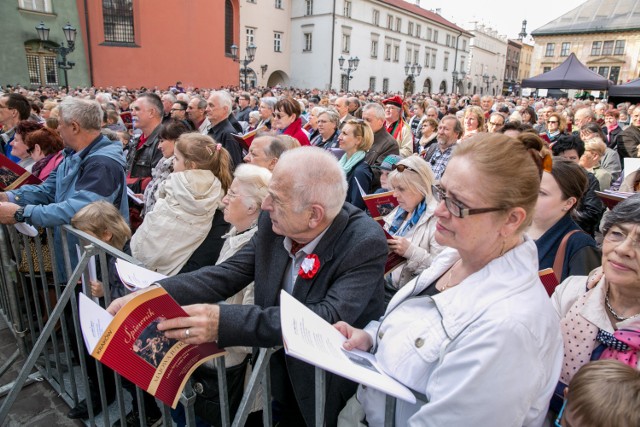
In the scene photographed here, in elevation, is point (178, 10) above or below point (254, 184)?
above

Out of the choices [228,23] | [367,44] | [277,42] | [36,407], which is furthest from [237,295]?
[367,44]

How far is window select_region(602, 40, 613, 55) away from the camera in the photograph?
166 ft

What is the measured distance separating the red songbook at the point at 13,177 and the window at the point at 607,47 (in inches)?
2511

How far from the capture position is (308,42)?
42.3 metres

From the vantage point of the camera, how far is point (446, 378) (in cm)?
120

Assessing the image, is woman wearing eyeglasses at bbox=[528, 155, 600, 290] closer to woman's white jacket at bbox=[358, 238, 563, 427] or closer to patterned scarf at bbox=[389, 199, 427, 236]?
patterned scarf at bbox=[389, 199, 427, 236]

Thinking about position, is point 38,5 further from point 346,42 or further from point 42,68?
point 346,42

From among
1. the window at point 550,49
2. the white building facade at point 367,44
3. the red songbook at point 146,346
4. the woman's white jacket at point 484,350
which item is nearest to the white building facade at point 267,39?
the white building facade at point 367,44

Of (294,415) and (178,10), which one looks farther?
(178,10)

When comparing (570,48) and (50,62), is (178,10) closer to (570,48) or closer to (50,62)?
(50,62)

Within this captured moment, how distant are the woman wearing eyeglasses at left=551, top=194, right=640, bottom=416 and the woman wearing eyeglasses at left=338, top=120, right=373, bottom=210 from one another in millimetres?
3117

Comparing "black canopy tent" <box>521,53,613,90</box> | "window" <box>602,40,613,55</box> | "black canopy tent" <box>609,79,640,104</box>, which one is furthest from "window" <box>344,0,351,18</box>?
"window" <box>602,40,613,55</box>

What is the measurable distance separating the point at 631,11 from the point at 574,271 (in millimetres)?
63540

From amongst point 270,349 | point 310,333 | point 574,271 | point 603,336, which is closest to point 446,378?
point 310,333
